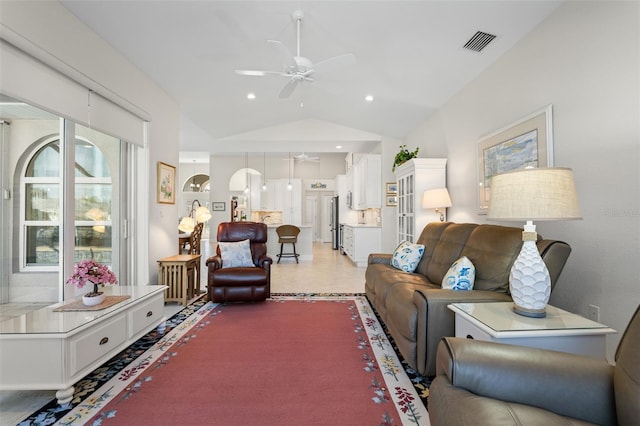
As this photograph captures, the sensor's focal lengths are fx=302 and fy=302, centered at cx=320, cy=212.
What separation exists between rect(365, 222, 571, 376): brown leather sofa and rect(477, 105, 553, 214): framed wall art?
435 millimetres

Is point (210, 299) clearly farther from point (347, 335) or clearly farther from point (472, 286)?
point (472, 286)

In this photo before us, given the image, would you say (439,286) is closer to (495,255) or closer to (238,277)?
(495,255)

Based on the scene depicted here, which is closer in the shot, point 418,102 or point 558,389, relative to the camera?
point 558,389

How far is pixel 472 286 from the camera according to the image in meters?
2.35

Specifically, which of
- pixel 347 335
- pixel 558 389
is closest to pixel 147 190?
pixel 347 335

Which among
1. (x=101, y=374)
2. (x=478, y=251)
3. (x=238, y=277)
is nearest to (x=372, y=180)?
(x=238, y=277)

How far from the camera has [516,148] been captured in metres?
2.96

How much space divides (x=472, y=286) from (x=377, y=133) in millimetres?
4907

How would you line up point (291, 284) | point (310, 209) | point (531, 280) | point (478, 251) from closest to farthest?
point (531, 280), point (478, 251), point (291, 284), point (310, 209)

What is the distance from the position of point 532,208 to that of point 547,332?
0.61 m

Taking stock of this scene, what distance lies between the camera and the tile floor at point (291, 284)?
5.83 ft

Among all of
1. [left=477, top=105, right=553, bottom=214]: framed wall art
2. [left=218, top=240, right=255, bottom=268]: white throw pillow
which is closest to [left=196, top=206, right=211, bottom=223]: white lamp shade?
[left=218, top=240, right=255, bottom=268]: white throw pillow

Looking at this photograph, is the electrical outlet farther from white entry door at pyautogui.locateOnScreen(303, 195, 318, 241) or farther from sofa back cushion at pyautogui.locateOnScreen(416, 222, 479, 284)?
white entry door at pyautogui.locateOnScreen(303, 195, 318, 241)

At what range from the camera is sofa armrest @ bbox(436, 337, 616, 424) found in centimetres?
103
